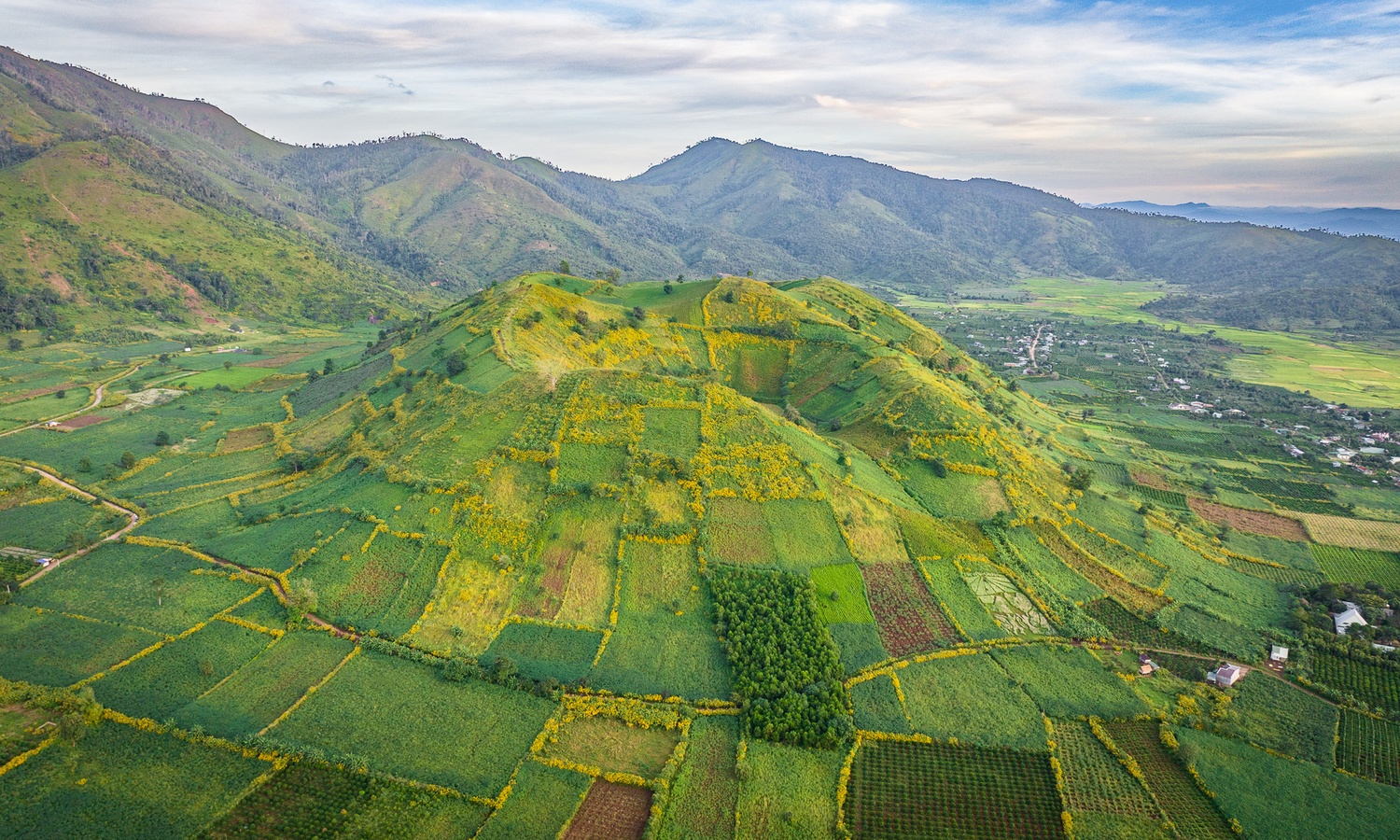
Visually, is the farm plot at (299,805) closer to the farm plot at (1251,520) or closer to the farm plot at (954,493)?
the farm plot at (954,493)

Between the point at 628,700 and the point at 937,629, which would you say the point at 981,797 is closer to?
the point at 937,629

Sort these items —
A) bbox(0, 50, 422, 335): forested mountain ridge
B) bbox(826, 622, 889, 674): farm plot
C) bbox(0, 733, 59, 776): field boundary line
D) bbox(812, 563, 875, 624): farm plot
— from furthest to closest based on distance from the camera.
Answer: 1. bbox(0, 50, 422, 335): forested mountain ridge
2. bbox(812, 563, 875, 624): farm plot
3. bbox(826, 622, 889, 674): farm plot
4. bbox(0, 733, 59, 776): field boundary line

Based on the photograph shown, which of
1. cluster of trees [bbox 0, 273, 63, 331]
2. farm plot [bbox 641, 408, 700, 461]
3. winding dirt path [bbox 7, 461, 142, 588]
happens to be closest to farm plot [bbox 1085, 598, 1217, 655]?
farm plot [bbox 641, 408, 700, 461]

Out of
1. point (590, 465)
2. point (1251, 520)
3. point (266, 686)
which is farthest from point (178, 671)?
point (1251, 520)

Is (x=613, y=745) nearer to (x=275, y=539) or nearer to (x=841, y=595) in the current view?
(x=841, y=595)

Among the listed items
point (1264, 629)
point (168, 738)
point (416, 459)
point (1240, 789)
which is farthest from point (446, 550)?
point (1264, 629)

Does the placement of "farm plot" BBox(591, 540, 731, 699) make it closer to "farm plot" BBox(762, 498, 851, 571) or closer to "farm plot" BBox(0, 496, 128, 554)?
"farm plot" BBox(762, 498, 851, 571)
